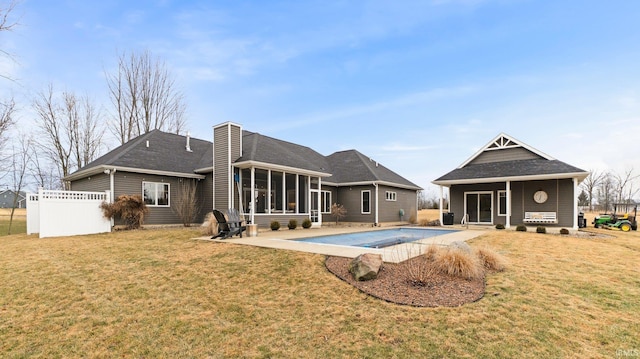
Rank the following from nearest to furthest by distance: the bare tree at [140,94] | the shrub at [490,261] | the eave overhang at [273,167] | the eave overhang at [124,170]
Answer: the shrub at [490,261] → the eave overhang at [273,167] → the eave overhang at [124,170] → the bare tree at [140,94]

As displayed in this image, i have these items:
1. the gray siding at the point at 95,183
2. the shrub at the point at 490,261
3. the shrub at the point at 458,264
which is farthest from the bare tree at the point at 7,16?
the shrub at the point at 490,261

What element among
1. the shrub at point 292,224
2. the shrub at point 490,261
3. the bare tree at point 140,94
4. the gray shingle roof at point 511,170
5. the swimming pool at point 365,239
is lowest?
the swimming pool at point 365,239

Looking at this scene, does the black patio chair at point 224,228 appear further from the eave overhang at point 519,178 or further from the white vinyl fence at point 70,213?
the eave overhang at point 519,178

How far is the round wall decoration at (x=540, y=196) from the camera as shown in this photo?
17.7 meters

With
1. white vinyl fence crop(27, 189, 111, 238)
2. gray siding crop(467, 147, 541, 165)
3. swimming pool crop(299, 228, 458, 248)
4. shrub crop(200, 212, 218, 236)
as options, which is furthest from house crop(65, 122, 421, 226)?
gray siding crop(467, 147, 541, 165)

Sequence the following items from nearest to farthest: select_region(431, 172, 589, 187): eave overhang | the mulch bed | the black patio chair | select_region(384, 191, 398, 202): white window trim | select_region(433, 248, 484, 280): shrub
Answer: the mulch bed
select_region(433, 248, 484, 280): shrub
the black patio chair
select_region(431, 172, 589, 187): eave overhang
select_region(384, 191, 398, 202): white window trim

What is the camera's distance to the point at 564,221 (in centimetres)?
1711

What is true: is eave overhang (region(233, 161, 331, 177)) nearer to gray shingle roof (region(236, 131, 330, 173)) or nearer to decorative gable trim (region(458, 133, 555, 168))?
gray shingle roof (region(236, 131, 330, 173))

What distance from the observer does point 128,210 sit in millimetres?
14062

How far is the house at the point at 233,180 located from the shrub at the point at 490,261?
955cm

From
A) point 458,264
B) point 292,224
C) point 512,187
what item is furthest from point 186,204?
point 512,187

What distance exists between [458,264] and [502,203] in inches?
604

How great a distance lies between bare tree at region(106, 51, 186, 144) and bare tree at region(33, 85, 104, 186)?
171 cm

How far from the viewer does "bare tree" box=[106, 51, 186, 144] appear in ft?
86.4
